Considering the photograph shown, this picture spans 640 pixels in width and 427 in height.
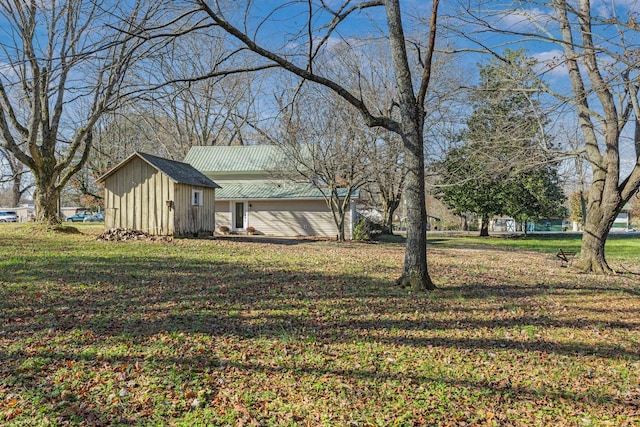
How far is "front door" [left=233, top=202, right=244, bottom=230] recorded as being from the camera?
27.6m

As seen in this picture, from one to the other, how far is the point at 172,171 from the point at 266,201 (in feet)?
31.3

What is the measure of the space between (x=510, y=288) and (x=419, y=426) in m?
5.90

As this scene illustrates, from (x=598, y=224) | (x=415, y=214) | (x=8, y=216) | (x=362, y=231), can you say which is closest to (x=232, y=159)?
(x=362, y=231)

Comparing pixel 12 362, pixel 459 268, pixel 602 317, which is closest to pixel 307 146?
pixel 459 268

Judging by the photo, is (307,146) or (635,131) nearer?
(635,131)

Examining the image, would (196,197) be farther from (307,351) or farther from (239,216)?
(307,351)

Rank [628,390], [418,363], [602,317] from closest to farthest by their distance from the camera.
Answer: [628,390] < [418,363] < [602,317]

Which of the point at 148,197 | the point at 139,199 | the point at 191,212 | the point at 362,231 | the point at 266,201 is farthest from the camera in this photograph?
the point at 266,201

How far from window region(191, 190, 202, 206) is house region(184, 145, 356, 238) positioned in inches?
250

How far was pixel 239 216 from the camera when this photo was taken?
27672 millimetres

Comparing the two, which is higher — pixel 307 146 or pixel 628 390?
pixel 307 146

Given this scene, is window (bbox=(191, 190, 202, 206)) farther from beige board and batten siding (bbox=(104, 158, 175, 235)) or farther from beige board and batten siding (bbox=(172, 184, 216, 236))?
beige board and batten siding (bbox=(104, 158, 175, 235))

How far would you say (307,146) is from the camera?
20.7m

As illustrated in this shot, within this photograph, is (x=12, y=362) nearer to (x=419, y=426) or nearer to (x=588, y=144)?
(x=419, y=426)
